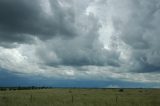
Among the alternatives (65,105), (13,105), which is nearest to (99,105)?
(65,105)

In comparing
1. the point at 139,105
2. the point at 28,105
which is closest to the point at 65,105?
the point at 28,105

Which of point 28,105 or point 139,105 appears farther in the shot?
point 139,105

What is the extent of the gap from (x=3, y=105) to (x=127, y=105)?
12.5 metres

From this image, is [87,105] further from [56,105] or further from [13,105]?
[13,105]

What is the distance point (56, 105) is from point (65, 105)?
953mm

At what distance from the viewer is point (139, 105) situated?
30.7 meters

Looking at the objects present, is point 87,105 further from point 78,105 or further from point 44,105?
point 44,105

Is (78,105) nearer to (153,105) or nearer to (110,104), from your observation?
(110,104)

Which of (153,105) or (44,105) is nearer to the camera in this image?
(44,105)

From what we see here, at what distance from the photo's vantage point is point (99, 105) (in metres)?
30.4

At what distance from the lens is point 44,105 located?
94.1ft

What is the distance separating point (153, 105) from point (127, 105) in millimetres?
2730

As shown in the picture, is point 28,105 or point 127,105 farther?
point 127,105

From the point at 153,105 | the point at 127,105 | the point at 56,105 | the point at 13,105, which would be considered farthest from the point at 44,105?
the point at 153,105
